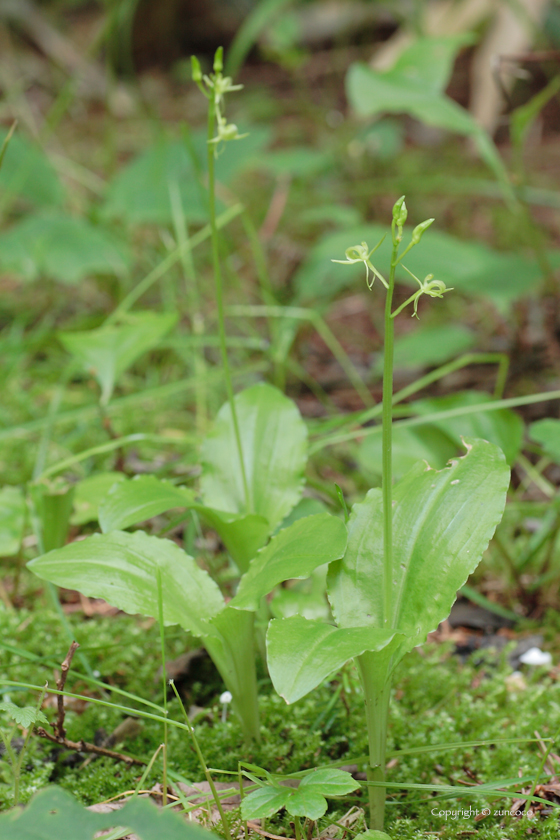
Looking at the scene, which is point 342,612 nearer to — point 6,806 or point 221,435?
point 221,435

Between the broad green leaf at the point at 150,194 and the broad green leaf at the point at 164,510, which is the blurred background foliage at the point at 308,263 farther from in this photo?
the broad green leaf at the point at 164,510

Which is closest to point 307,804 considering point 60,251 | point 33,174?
point 60,251

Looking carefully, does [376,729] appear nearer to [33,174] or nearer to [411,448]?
[411,448]

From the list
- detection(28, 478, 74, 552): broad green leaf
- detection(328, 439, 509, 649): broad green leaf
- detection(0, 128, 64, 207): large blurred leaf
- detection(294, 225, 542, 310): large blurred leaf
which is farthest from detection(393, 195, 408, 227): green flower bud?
detection(0, 128, 64, 207): large blurred leaf

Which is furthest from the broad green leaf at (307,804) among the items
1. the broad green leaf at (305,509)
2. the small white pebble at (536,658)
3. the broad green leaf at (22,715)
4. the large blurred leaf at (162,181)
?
the large blurred leaf at (162,181)

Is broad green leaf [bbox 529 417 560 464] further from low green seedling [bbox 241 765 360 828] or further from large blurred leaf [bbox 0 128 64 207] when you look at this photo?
large blurred leaf [bbox 0 128 64 207]

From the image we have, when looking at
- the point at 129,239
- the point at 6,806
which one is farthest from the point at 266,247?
the point at 6,806

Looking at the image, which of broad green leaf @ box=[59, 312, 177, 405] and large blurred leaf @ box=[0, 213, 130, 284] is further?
large blurred leaf @ box=[0, 213, 130, 284]
